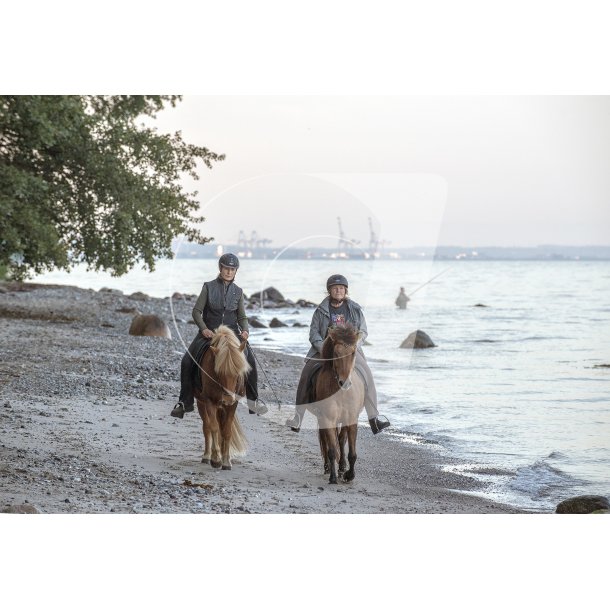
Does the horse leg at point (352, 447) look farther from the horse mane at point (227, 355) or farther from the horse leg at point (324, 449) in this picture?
the horse mane at point (227, 355)

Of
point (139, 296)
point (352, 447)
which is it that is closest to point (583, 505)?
point (352, 447)

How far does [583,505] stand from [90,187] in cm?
840

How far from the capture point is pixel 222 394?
319 inches

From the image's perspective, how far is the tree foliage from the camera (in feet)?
42.5

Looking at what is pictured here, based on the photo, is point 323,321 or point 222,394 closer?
point 323,321

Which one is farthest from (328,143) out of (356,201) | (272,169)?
(356,201)

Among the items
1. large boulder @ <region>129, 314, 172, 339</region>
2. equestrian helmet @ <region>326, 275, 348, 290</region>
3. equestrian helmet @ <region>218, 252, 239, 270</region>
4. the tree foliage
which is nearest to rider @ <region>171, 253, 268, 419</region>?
equestrian helmet @ <region>218, 252, 239, 270</region>

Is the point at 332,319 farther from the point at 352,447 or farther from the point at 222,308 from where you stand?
the point at 352,447

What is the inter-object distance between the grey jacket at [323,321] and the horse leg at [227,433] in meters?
0.92

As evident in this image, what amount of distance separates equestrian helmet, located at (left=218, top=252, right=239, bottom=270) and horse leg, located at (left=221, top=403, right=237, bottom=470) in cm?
116

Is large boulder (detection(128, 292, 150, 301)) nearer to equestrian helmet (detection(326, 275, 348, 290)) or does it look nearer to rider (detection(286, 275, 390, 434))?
rider (detection(286, 275, 390, 434))

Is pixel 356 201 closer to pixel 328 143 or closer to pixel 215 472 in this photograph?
pixel 328 143

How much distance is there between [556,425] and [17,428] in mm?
6822

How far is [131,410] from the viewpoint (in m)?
10.1
